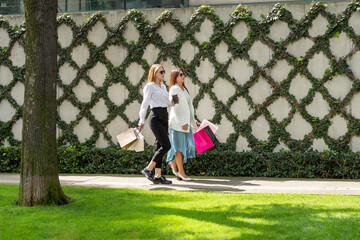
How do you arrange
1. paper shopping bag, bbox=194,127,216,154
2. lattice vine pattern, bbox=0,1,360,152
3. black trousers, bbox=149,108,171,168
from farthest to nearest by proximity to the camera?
lattice vine pattern, bbox=0,1,360,152 → paper shopping bag, bbox=194,127,216,154 → black trousers, bbox=149,108,171,168

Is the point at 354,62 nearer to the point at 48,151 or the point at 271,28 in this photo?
the point at 271,28

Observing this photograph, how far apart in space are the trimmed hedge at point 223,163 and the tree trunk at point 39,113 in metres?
3.20

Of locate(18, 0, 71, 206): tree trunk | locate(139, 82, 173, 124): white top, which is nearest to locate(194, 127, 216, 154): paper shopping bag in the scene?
locate(139, 82, 173, 124): white top

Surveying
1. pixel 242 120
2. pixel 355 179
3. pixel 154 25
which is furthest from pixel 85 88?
pixel 355 179

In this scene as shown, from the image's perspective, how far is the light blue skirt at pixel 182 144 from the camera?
6.84m

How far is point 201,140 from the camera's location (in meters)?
7.18

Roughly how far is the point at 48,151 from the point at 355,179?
185 inches

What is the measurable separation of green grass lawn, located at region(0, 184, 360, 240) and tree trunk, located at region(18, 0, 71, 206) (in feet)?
0.78

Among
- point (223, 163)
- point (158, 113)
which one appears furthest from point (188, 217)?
point (223, 163)

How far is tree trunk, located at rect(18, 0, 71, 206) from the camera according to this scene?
4855 millimetres

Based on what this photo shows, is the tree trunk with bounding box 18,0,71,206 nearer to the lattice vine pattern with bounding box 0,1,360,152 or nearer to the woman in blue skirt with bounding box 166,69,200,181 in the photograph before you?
the woman in blue skirt with bounding box 166,69,200,181

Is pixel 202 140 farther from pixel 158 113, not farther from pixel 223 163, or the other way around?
pixel 158 113

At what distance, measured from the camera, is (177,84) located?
693 cm

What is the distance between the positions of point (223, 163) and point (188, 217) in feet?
11.5
